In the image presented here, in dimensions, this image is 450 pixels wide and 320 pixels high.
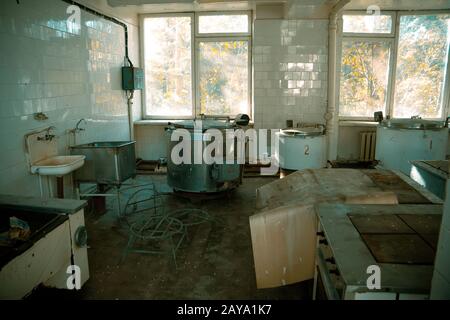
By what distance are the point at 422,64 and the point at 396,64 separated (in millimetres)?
438

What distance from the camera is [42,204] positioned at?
2.60 meters

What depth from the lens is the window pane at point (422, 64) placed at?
6.07 m

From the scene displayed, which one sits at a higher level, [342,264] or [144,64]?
[144,64]

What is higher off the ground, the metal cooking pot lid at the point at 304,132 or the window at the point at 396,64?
the window at the point at 396,64

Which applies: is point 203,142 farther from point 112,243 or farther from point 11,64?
point 11,64

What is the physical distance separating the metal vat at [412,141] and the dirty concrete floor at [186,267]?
2286 mm

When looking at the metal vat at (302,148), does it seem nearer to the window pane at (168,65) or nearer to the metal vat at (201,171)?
the metal vat at (201,171)

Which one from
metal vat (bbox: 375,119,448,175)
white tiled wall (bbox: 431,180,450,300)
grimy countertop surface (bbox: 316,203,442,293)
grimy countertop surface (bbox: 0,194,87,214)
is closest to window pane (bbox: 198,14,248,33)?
metal vat (bbox: 375,119,448,175)

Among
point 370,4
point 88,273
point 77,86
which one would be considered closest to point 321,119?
point 370,4

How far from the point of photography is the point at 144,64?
261 inches

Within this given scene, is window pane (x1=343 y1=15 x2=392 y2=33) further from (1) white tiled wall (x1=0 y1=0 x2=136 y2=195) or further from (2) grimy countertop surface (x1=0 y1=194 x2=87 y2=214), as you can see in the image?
(2) grimy countertop surface (x1=0 y1=194 x2=87 y2=214)

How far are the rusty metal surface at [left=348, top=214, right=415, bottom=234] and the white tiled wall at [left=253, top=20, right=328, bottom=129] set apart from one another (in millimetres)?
4215

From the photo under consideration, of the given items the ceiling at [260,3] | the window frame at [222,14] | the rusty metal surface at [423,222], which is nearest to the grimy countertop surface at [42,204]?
the rusty metal surface at [423,222]

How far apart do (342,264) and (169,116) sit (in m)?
5.64
